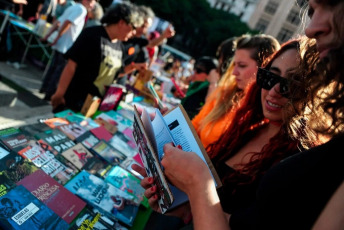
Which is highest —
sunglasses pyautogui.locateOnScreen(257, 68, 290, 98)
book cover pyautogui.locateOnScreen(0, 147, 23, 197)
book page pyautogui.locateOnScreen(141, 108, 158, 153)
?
sunglasses pyautogui.locateOnScreen(257, 68, 290, 98)

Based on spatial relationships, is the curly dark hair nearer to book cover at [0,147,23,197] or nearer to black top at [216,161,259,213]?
black top at [216,161,259,213]

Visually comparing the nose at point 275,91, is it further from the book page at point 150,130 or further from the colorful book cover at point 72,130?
the colorful book cover at point 72,130

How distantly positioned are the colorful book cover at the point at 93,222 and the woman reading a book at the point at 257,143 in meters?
0.27

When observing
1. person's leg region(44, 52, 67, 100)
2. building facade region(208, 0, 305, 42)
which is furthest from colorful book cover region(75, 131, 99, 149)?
building facade region(208, 0, 305, 42)

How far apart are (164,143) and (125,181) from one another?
0.74m

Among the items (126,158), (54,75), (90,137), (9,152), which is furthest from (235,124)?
(54,75)

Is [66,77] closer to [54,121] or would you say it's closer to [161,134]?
[54,121]

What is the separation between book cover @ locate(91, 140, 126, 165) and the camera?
1620 millimetres

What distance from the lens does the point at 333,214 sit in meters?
0.48

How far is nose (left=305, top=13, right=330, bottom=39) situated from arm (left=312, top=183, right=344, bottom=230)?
40 centimetres

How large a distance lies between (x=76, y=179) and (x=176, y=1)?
3512cm

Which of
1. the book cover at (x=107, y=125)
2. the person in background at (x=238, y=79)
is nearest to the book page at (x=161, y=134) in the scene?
the person in background at (x=238, y=79)

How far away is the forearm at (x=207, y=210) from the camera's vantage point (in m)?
0.64

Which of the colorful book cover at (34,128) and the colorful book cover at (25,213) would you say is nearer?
the colorful book cover at (25,213)
